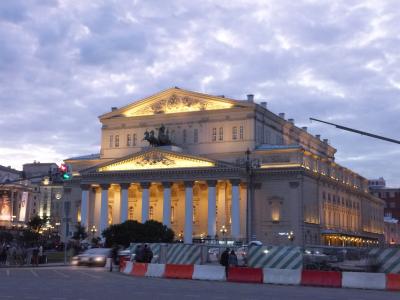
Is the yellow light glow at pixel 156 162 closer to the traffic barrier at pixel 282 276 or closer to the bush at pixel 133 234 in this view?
the bush at pixel 133 234

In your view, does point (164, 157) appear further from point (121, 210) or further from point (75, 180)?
point (75, 180)

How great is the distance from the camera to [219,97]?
96688 mm

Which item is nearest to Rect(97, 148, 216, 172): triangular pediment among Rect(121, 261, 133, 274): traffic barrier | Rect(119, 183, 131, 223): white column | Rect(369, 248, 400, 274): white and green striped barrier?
Rect(119, 183, 131, 223): white column

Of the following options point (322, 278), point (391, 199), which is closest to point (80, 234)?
point (322, 278)

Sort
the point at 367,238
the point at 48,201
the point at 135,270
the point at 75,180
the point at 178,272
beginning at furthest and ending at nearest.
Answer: the point at 48,201, the point at 367,238, the point at 75,180, the point at 135,270, the point at 178,272

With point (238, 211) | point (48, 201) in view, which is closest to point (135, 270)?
point (238, 211)

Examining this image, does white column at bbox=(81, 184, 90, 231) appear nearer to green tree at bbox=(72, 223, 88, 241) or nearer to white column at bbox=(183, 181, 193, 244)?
green tree at bbox=(72, 223, 88, 241)

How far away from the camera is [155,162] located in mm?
93500

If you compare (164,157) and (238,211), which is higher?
A: (164,157)

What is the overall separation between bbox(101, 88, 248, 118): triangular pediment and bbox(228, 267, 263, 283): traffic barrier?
197 ft

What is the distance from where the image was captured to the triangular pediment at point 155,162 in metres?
90.6

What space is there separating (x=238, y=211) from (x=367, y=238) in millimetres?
42654

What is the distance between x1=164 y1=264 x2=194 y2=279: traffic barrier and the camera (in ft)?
123

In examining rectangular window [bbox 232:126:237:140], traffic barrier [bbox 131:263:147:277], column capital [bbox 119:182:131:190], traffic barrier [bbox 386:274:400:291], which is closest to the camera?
traffic barrier [bbox 386:274:400:291]
